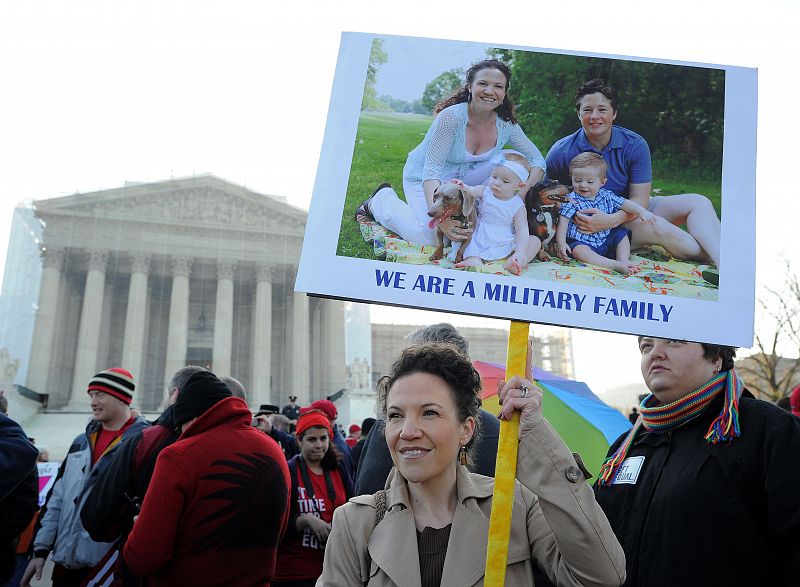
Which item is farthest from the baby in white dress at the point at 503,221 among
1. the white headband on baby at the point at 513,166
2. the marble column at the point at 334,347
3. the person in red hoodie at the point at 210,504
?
the marble column at the point at 334,347

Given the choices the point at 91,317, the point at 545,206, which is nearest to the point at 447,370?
the point at 545,206

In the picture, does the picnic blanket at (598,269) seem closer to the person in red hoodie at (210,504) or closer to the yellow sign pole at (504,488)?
the yellow sign pole at (504,488)

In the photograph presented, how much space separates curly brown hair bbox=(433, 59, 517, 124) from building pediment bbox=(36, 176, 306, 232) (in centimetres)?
3618

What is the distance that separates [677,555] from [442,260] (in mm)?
1519

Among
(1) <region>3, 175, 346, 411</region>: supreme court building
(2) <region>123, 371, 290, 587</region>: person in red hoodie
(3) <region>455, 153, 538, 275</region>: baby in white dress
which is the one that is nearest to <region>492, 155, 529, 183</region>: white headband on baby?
(3) <region>455, 153, 538, 275</region>: baby in white dress

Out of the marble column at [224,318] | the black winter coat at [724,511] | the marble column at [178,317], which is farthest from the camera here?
the marble column at [224,318]

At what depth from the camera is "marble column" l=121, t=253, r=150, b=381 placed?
120 feet

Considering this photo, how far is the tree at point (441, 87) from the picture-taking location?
2445 millimetres

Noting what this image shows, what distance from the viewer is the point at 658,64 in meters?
2.37

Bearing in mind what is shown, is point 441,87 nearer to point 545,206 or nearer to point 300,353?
point 545,206

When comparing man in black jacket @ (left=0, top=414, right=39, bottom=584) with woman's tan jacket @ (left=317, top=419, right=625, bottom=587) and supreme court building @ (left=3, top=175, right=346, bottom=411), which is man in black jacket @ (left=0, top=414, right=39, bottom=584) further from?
supreme court building @ (left=3, top=175, right=346, bottom=411)

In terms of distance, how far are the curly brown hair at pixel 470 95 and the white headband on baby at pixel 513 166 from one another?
0.14 metres

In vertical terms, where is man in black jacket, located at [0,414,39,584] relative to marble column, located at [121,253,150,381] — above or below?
below

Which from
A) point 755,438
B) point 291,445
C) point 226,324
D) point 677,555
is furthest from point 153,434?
point 226,324
